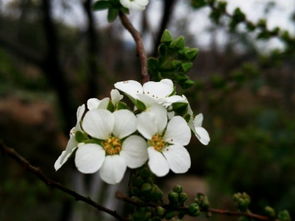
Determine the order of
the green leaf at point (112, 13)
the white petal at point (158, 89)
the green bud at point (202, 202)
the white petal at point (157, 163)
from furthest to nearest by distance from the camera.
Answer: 1. the green leaf at point (112, 13)
2. the green bud at point (202, 202)
3. the white petal at point (158, 89)
4. the white petal at point (157, 163)

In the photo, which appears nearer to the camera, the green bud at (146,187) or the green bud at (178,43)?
the green bud at (146,187)

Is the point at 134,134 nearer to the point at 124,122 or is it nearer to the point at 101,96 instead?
the point at 124,122

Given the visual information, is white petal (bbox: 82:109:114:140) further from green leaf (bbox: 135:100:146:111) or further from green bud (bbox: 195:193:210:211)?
green bud (bbox: 195:193:210:211)

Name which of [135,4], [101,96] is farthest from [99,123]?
[101,96]

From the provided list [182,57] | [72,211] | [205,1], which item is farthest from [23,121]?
[182,57]

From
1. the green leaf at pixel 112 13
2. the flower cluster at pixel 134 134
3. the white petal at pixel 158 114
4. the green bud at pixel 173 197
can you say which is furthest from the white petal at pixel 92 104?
the green leaf at pixel 112 13

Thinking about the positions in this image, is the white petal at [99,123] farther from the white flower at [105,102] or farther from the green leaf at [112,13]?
the green leaf at [112,13]

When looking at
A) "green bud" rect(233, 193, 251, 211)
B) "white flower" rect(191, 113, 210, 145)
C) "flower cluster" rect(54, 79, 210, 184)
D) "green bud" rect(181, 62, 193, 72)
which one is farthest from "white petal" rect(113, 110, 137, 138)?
"green bud" rect(233, 193, 251, 211)
